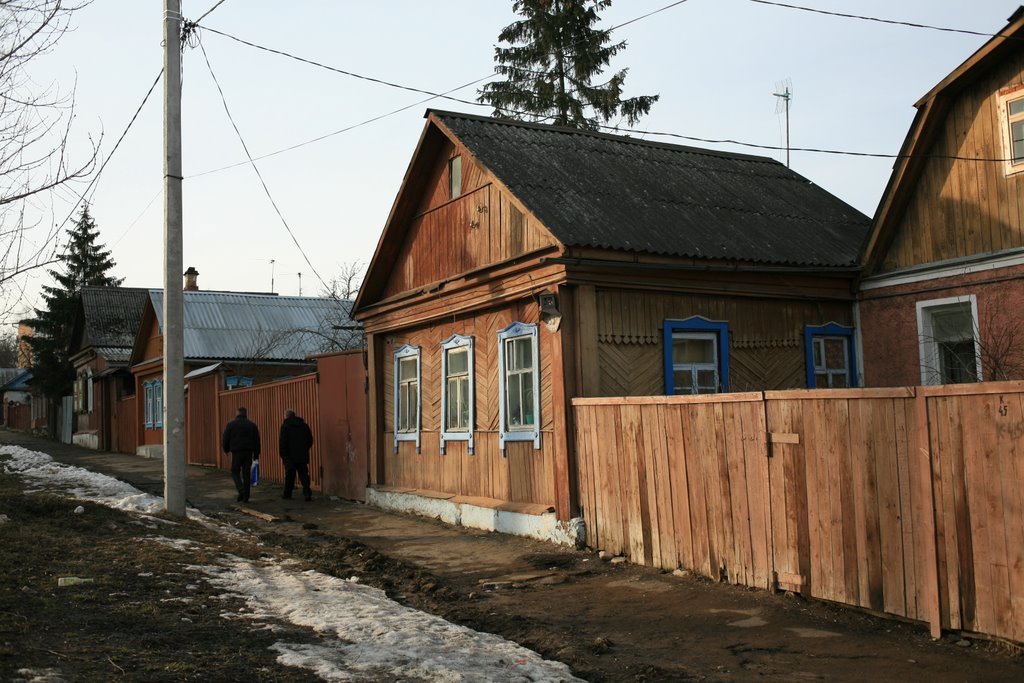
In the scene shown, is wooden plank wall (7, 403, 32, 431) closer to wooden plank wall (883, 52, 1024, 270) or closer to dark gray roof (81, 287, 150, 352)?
dark gray roof (81, 287, 150, 352)

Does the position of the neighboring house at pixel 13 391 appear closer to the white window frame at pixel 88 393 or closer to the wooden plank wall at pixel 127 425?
the white window frame at pixel 88 393

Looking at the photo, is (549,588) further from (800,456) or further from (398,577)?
(800,456)

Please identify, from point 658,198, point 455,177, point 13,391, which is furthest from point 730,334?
point 13,391

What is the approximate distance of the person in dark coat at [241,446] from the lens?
17.3 metres

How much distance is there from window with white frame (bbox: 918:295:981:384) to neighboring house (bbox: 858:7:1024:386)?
0.04ft

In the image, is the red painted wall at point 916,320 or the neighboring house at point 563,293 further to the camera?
the red painted wall at point 916,320

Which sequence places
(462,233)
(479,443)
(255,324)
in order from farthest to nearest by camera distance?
1. (255,324)
2. (462,233)
3. (479,443)

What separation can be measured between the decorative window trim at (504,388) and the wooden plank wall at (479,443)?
83 mm

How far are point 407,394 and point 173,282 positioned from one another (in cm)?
511

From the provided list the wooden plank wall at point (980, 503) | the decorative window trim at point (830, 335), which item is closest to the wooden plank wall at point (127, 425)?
the decorative window trim at point (830, 335)

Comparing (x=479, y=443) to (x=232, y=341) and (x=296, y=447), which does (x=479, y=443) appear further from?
(x=232, y=341)

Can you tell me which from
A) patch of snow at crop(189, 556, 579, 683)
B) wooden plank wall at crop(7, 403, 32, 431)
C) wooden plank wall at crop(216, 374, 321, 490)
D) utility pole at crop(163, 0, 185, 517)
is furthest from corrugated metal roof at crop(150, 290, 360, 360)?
wooden plank wall at crop(7, 403, 32, 431)

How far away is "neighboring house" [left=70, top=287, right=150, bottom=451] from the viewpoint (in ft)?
123

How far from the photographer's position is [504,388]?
13.3 meters
